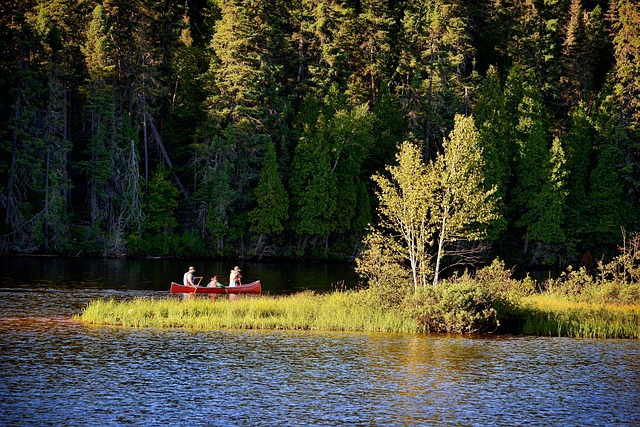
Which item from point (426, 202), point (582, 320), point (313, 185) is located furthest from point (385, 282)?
point (313, 185)

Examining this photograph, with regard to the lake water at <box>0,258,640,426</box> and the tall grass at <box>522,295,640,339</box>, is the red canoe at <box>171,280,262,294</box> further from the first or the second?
the tall grass at <box>522,295,640,339</box>

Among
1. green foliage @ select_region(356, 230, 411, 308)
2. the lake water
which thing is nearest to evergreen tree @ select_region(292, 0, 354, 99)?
green foliage @ select_region(356, 230, 411, 308)

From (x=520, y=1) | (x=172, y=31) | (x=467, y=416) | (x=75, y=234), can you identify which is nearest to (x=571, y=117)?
(x=520, y=1)

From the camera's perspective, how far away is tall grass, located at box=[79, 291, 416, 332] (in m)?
35.6

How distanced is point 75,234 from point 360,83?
34.9 metres

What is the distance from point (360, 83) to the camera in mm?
90188

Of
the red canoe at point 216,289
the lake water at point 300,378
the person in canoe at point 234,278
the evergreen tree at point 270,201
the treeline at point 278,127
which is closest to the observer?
the lake water at point 300,378

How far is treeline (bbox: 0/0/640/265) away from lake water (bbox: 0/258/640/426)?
132ft

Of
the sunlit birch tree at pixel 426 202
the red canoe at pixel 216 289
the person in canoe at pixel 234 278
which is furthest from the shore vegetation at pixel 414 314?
the person in canoe at pixel 234 278

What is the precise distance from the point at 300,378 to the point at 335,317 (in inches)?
425

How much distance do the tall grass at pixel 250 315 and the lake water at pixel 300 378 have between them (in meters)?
1.28

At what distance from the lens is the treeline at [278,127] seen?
7544 cm

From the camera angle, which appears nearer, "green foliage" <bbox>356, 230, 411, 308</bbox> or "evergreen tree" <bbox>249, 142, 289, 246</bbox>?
"green foliage" <bbox>356, 230, 411, 308</bbox>

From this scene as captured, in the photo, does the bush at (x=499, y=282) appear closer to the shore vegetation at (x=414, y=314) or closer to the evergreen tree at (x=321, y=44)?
the shore vegetation at (x=414, y=314)
